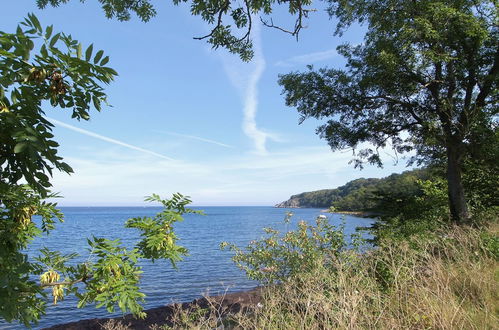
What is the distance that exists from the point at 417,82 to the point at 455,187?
431cm

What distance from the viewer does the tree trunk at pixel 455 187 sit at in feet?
40.7

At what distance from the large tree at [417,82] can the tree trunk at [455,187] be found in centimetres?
3

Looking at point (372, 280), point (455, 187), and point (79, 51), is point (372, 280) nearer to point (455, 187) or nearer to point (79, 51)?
point (79, 51)

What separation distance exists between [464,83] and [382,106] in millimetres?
2931

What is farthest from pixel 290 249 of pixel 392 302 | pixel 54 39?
pixel 54 39

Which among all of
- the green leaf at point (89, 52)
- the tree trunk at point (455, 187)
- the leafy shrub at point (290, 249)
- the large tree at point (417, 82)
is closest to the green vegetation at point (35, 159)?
the green leaf at point (89, 52)

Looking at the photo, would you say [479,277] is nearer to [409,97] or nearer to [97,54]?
[97,54]

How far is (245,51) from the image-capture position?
5551 millimetres

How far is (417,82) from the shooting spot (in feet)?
38.9

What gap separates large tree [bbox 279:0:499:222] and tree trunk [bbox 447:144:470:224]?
0.11 feet

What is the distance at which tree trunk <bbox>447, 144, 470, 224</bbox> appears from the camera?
12405 millimetres

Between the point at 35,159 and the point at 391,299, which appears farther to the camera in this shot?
the point at 391,299

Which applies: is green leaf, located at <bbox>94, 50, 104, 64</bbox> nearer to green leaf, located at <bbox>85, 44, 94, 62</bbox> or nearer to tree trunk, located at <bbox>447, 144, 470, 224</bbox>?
green leaf, located at <bbox>85, 44, 94, 62</bbox>

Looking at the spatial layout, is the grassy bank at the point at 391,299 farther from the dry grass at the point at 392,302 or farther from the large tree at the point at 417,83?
the large tree at the point at 417,83
